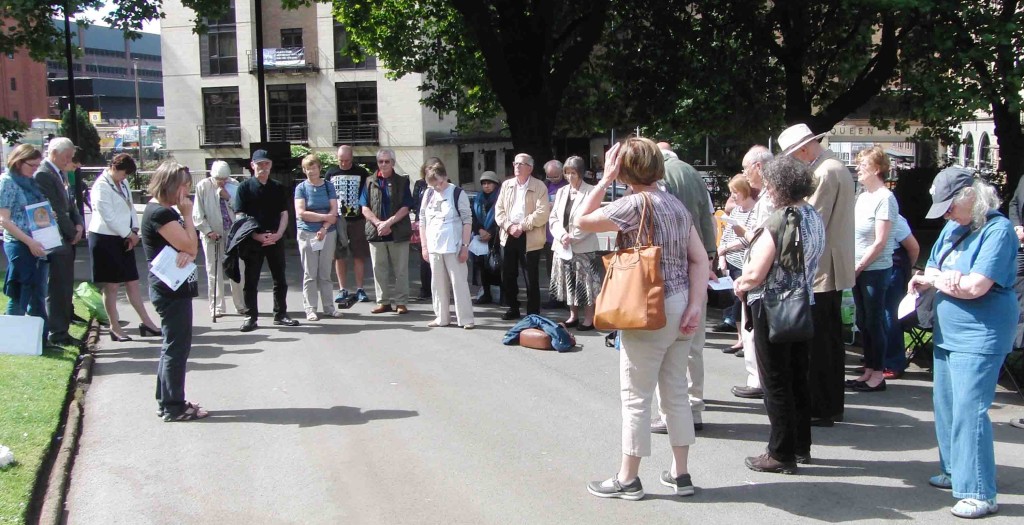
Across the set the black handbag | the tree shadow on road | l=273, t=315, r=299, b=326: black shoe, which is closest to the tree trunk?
the black handbag

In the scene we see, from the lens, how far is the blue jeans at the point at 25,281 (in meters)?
8.29

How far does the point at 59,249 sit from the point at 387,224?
140 inches

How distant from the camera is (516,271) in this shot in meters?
10.5

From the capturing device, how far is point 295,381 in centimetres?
771

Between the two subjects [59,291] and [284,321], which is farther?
[284,321]

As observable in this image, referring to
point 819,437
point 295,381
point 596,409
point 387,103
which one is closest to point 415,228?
point 295,381

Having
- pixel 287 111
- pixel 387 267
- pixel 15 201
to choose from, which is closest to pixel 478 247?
pixel 387 267

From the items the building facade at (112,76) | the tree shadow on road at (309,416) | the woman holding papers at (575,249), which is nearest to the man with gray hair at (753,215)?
the woman holding papers at (575,249)

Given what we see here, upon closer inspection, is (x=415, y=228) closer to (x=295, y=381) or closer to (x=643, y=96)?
(x=295, y=381)

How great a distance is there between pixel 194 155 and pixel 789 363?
49.1 meters

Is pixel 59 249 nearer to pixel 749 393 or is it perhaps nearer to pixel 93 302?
pixel 93 302

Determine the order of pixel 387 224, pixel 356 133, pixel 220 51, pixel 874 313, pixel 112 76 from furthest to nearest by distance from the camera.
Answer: pixel 112 76
pixel 220 51
pixel 356 133
pixel 387 224
pixel 874 313

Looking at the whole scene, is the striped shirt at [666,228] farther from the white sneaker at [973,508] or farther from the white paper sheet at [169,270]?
the white paper sheet at [169,270]

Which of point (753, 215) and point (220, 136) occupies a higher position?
point (220, 136)
